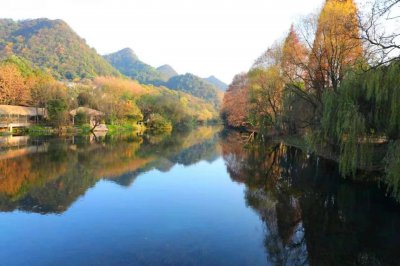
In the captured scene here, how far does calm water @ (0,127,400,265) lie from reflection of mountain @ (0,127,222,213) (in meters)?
0.09

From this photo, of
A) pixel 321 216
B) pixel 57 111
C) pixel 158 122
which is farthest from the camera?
pixel 158 122

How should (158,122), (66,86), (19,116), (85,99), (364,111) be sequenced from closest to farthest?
1. (364,111)
2. (19,116)
3. (85,99)
4. (158,122)
5. (66,86)

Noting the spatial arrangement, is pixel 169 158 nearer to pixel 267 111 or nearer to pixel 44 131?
pixel 267 111

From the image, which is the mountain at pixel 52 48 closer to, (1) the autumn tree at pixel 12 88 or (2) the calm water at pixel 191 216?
(1) the autumn tree at pixel 12 88

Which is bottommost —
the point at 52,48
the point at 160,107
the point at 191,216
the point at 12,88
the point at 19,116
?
the point at 191,216

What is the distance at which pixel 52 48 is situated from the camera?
471 ft

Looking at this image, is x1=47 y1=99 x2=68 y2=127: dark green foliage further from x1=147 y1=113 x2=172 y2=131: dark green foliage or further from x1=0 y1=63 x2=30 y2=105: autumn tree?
x1=147 y1=113 x2=172 y2=131: dark green foliage

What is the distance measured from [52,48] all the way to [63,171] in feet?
456

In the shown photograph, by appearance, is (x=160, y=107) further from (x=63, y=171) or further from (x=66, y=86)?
(x=63, y=171)

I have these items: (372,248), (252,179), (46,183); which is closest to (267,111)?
(252,179)

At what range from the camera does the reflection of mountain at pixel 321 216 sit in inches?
392

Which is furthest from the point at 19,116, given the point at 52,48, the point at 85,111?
the point at 52,48

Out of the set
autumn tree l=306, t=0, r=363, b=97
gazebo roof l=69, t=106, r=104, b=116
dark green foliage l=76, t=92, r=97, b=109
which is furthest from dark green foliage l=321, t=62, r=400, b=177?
dark green foliage l=76, t=92, r=97, b=109

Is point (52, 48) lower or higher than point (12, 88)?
higher
